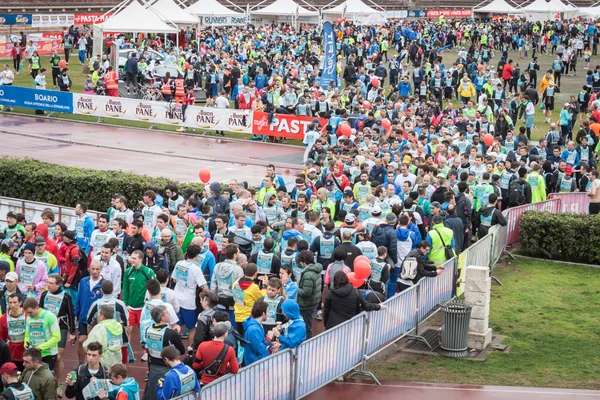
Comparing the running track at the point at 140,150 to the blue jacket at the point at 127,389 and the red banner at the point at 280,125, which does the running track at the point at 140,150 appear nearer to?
the red banner at the point at 280,125

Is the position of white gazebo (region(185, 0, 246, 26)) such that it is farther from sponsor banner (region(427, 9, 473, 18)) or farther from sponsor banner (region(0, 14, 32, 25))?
sponsor banner (region(427, 9, 473, 18))

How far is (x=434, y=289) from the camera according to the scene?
13.9 m

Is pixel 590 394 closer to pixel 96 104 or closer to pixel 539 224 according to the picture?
pixel 539 224

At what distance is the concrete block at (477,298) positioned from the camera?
44.3ft

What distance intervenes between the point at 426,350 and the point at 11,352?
5.77m

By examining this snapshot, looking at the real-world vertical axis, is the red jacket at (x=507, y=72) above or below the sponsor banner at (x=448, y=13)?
below

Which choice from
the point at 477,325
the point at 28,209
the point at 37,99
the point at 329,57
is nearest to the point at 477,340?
the point at 477,325

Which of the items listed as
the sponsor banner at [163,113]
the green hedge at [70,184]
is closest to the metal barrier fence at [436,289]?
the green hedge at [70,184]

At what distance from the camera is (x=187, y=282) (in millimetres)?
12273

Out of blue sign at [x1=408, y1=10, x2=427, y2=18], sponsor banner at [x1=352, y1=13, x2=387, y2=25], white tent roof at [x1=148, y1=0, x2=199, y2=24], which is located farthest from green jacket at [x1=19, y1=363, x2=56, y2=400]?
blue sign at [x1=408, y1=10, x2=427, y2=18]

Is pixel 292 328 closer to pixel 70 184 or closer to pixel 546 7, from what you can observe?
pixel 70 184

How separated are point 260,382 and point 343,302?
2031 millimetres

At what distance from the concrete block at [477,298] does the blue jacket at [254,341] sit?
4146 millimetres

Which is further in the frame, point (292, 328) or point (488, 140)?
point (488, 140)
